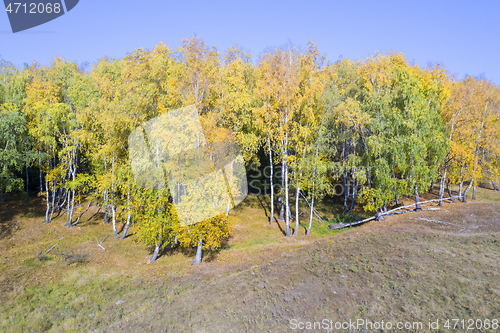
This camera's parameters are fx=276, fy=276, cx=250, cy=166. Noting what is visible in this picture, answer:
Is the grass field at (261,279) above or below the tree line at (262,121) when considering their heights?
below

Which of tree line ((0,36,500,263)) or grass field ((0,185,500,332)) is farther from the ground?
tree line ((0,36,500,263))

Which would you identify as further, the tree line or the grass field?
the tree line

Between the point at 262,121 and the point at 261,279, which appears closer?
the point at 261,279

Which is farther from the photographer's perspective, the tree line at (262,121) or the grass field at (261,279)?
the tree line at (262,121)

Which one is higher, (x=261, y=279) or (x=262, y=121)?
(x=262, y=121)

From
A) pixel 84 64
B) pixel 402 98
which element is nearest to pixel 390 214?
pixel 402 98
